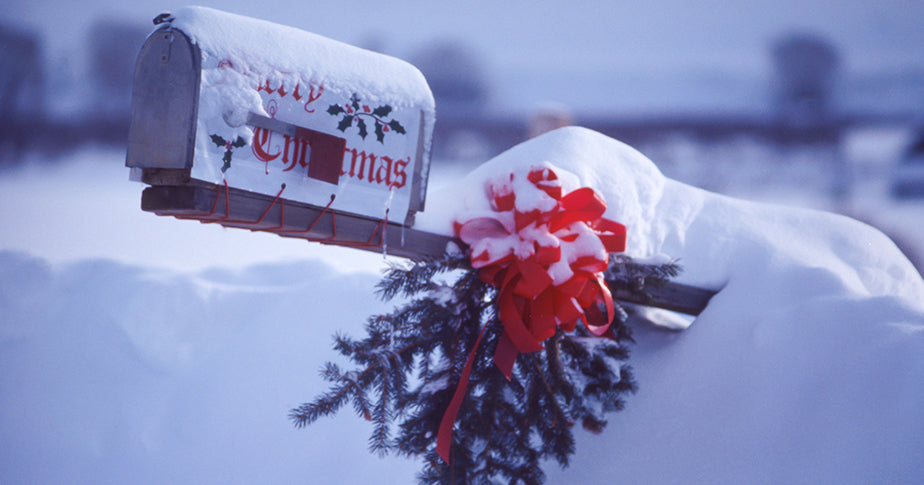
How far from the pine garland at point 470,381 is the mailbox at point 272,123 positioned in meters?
0.18

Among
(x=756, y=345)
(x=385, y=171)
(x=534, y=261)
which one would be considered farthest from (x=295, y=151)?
(x=756, y=345)

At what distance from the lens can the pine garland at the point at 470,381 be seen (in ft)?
3.62

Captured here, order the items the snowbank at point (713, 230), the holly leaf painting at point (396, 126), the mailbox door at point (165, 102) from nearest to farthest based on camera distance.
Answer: the mailbox door at point (165, 102), the holly leaf painting at point (396, 126), the snowbank at point (713, 230)

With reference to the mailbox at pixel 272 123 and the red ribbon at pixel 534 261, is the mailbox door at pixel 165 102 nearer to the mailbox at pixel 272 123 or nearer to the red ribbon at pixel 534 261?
the mailbox at pixel 272 123

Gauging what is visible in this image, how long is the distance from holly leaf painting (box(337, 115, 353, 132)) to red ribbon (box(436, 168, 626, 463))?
290 millimetres

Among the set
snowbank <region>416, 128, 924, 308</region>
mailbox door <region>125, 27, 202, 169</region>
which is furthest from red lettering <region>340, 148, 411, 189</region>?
mailbox door <region>125, 27, 202, 169</region>

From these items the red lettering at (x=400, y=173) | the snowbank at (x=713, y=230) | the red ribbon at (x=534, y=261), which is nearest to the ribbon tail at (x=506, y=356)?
the red ribbon at (x=534, y=261)

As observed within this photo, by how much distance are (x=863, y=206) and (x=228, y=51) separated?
9.16 ft

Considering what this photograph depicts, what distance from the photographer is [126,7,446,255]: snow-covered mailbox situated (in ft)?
2.83

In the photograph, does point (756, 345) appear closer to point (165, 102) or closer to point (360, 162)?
point (360, 162)

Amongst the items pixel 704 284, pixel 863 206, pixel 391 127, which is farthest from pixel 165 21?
pixel 863 206

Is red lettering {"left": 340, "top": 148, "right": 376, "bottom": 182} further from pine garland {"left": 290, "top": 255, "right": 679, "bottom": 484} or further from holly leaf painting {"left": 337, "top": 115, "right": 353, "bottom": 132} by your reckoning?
pine garland {"left": 290, "top": 255, "right": 679, "bottom": 484}

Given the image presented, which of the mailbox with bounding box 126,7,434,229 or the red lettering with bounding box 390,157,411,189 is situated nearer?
the mailbox with bounding box 126,7,434,229

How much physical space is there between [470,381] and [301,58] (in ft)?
2.14
